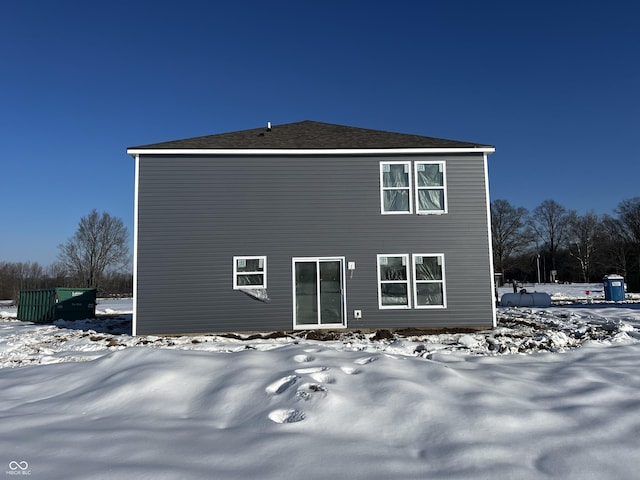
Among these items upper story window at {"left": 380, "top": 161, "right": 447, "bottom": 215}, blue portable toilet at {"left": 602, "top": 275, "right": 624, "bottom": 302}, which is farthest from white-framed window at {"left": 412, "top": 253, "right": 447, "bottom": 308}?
blue portable toilet at {"left": 602, "top": 275, "right": 624, "bottom": 302}

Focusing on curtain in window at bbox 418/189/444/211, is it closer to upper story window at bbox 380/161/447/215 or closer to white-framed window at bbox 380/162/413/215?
upper story window at bbox 380/161/447/215

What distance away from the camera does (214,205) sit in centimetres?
1064

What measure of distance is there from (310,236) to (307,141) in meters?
2.59

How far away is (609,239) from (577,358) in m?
61.9

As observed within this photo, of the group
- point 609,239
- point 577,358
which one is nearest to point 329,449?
point 577,358

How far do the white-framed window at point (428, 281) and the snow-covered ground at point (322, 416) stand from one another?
3.93 meters

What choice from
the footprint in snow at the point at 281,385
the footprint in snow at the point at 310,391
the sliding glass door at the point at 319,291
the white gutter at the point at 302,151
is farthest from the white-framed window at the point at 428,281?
the footprint in snow at the point at 310,391

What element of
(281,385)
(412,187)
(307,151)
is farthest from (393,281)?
(281,385)

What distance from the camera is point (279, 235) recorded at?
10625 mm

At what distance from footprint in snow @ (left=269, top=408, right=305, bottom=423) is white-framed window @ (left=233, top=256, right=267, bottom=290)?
21.4 ft

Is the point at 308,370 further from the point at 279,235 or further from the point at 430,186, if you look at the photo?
the point at 430,186

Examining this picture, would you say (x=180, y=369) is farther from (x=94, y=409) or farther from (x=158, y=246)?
(x=158, y=246)

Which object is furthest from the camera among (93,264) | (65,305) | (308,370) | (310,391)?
(93,264)

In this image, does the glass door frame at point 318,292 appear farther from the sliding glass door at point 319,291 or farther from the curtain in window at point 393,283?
the curtain in window at point 393,283
